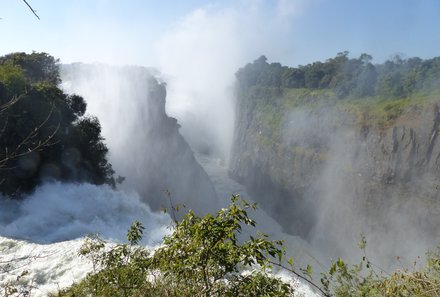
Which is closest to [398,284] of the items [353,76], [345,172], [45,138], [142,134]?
[45,138]

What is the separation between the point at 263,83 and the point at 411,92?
28.9 metres

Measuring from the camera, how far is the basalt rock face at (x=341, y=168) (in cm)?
3441

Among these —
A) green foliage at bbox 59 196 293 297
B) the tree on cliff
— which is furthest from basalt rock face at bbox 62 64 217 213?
green foliage at bbox 59 196 293 297

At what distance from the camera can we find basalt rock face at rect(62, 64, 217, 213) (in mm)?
38719

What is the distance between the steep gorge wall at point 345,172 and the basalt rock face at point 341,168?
0.27 feet

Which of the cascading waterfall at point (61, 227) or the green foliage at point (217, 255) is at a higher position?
the green foliage at point (217, 255)

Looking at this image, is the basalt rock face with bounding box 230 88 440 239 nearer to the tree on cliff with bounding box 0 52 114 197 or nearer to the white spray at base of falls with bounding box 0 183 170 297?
the white spray at base of falls with bounding box 0 183 170 297

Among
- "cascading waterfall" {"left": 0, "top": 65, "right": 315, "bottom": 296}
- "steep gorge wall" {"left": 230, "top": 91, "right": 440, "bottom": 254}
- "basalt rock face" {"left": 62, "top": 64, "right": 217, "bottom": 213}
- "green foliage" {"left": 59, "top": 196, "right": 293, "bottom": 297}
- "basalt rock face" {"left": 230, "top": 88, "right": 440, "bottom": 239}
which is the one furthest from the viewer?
"basalt rock face" {"left": 62, "top": 64, "right": 217, "bottom": 213}

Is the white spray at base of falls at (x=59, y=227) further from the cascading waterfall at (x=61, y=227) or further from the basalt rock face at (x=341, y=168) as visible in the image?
the basalt rock face at (x=341, y=168)

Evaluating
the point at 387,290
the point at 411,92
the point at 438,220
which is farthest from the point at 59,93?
the point at 411,92

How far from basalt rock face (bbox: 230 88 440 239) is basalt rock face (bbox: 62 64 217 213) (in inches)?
431

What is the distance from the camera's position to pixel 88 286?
6254 millimetres

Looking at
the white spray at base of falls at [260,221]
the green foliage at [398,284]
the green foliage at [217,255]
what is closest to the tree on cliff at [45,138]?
the white spray at base of falls at [260,221]

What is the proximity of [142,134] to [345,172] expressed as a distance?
2244 centimetres
